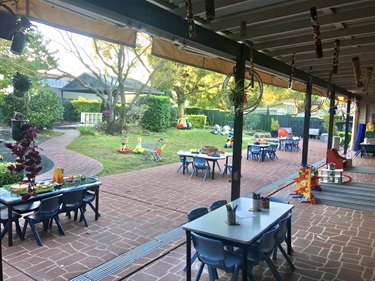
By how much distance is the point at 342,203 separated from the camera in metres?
6.39

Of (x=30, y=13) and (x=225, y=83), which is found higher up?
(x=30, y=13)

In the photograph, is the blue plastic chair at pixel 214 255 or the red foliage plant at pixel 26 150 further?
the red foliage plant at pixel 26 150

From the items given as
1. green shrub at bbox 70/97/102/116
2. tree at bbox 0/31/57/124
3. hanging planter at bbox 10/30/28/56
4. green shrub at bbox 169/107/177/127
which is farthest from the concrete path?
green shrub at bbox 169/107/177/127

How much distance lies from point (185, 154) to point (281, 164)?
4.32 meters

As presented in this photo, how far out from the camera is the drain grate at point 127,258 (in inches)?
131

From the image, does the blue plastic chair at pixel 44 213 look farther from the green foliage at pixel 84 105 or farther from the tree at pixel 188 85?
the green foliage at pixel 84 105

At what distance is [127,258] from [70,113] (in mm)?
20400

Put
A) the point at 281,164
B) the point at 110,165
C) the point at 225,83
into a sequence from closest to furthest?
the point at 225,83
the point at 110,165
the point at 281,164

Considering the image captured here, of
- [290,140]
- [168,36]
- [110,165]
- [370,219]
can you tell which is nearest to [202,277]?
[168,36]

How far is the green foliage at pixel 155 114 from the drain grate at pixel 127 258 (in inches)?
535

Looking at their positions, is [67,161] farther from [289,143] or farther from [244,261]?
[289,143]

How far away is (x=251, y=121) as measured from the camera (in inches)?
909

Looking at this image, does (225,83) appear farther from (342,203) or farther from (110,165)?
(110,165)

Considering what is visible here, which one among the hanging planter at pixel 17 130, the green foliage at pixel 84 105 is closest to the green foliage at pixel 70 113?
the green foliage at pixel 84 105
